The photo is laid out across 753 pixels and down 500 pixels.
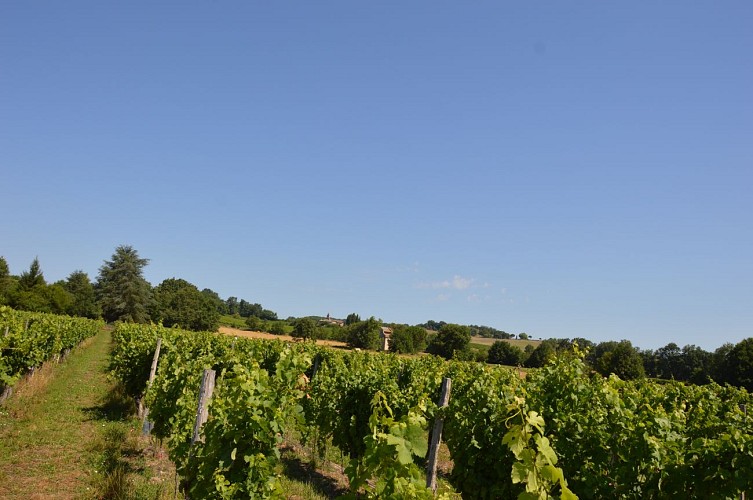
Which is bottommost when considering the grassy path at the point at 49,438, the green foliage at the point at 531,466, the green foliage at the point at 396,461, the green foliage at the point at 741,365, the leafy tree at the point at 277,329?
the grassy path at the point at 49,438

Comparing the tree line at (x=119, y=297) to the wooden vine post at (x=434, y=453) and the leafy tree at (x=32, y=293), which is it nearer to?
the leafy tree at (x=32, y=293)

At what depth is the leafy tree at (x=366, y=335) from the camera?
64.8 m

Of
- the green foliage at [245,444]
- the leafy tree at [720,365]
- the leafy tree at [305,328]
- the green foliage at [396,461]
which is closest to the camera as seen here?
the green foliage at [396,461]

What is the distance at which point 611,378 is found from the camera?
21.7 feet

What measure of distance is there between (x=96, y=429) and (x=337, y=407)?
518cm

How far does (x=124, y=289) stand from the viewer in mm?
59281

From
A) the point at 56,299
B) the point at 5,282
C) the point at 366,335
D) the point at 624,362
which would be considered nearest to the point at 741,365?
the point at 624,362

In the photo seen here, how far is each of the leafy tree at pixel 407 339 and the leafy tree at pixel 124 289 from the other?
1370 inches

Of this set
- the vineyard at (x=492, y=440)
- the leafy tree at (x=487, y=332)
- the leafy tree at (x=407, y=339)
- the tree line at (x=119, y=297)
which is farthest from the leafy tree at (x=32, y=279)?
the leafy tree at (x=487, y=332)

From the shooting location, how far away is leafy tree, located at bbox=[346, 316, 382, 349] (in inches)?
2552

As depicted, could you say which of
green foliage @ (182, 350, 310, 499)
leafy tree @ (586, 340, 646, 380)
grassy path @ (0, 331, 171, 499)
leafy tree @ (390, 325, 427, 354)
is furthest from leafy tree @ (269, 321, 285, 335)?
green foliage @ (182, 350, 310, 499)

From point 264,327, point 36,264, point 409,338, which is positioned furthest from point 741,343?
point 36,264

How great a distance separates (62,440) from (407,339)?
207ft

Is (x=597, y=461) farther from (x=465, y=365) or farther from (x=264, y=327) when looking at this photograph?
(x=264, y=327)
